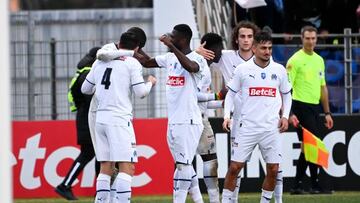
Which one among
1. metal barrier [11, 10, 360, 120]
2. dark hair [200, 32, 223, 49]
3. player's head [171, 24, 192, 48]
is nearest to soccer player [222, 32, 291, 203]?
player's head [171, 24, 192, 48]

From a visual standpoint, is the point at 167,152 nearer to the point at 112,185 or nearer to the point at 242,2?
the point at 242,2

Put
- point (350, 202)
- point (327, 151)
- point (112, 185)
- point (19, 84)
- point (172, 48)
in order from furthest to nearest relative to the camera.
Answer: point (19, 84), point (327, 151), point (350, 202), point (112, 185), point (172, 48)

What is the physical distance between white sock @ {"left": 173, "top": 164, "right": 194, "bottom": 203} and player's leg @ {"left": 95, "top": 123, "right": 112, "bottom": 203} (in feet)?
2.30

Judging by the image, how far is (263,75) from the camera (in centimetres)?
956

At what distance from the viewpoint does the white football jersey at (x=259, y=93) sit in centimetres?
955

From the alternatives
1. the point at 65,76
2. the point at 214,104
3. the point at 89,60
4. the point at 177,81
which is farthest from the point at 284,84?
the point at 65,76

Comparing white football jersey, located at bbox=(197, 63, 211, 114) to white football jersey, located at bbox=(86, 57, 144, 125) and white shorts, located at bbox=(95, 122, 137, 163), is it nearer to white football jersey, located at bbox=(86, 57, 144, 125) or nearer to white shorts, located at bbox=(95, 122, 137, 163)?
white football jersey, located at bbox=(86, 57, 144, 125)

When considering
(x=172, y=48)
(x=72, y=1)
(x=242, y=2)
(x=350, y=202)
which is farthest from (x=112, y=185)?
(x=72, y=1)

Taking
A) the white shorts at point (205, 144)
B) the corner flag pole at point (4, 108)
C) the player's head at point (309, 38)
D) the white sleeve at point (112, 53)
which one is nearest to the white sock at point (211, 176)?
the white shorts at point (205, 144)

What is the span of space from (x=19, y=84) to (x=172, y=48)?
5974 millimetres

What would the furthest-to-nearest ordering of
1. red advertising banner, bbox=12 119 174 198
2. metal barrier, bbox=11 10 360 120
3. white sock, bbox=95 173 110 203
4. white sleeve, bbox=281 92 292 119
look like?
metal barrier, bbox=11 10 360 120 < red advertising banner, bbox=12 119 174 198 < white sleeve, bbox=281 92 292 119 < white sock, bbox=95 173 110 203

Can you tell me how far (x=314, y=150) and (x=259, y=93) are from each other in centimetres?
385

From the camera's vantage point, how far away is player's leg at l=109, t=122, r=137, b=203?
9070 mm

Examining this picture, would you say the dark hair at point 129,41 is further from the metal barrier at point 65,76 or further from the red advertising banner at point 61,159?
the metal barrier at point 65,76
